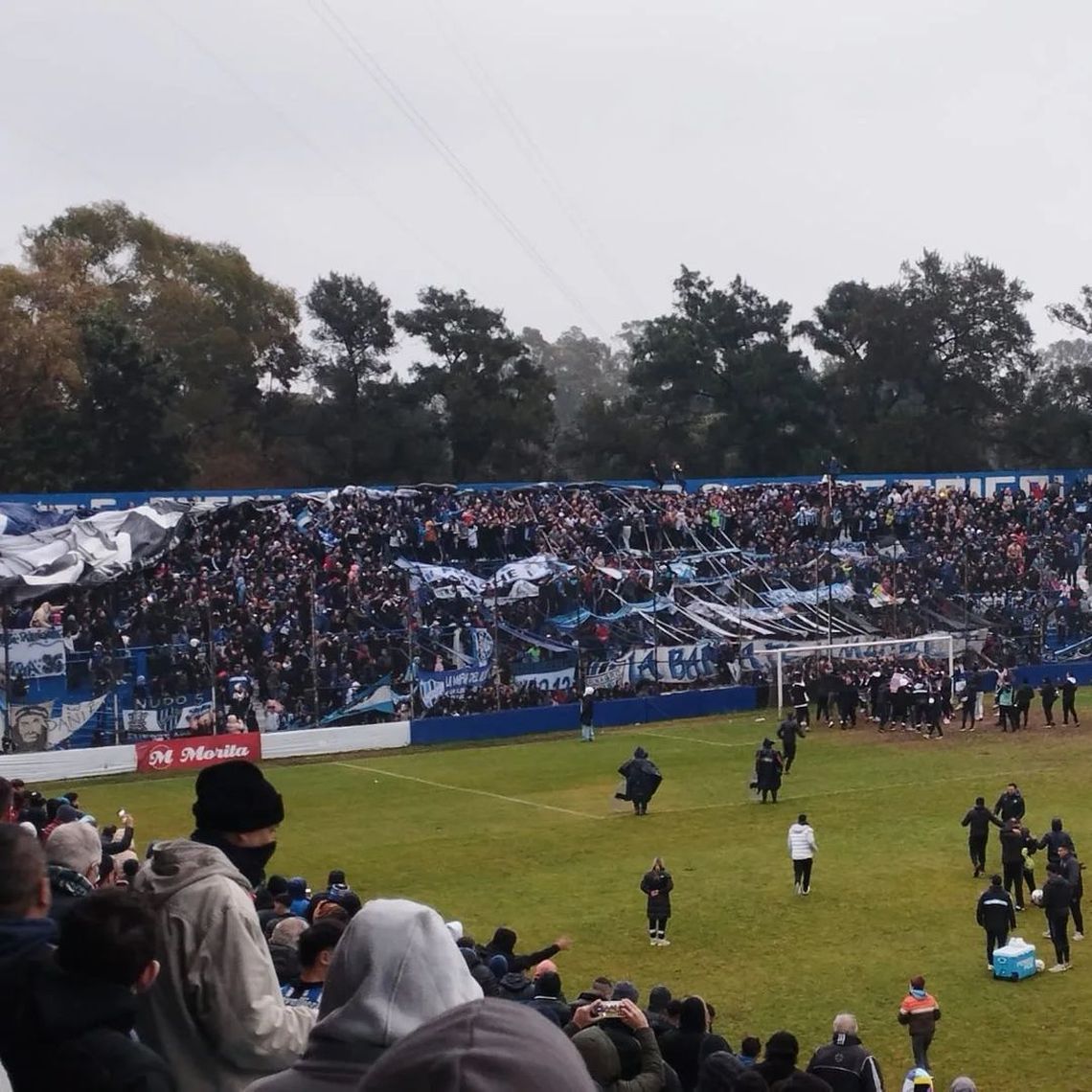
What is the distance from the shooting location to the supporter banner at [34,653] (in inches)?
1510

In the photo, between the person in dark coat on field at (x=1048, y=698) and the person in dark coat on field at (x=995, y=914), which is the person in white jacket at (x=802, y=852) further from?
the person in dark coat on field at (x=1048, y=698)

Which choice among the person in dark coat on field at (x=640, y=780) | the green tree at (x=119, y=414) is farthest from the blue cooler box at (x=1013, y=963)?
the green tree at (x=119, y=414)

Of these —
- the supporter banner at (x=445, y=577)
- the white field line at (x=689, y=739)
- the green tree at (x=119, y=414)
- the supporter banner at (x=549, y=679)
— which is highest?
the green tree at (x=119, y=414)

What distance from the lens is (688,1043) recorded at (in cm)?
1000

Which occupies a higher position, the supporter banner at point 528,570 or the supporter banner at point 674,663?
the supporter banner at point 528,570

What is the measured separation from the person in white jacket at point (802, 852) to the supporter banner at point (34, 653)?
72.2 ft

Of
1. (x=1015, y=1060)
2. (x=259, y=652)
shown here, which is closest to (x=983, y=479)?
(x=259, y=652)

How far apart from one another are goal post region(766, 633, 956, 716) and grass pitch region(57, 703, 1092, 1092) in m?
2.75

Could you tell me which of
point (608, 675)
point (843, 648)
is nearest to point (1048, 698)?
point (843, 648)

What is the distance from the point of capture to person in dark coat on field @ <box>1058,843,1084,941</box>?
19.0 metres

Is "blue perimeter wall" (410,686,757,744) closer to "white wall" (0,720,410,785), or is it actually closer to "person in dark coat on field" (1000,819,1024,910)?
"white wall" (0,720,410,785)

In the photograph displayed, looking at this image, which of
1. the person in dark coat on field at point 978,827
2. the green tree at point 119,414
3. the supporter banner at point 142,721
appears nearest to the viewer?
the person in dark coat on field at point 978,827

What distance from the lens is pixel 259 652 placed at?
138 feet

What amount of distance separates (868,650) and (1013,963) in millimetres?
30397
